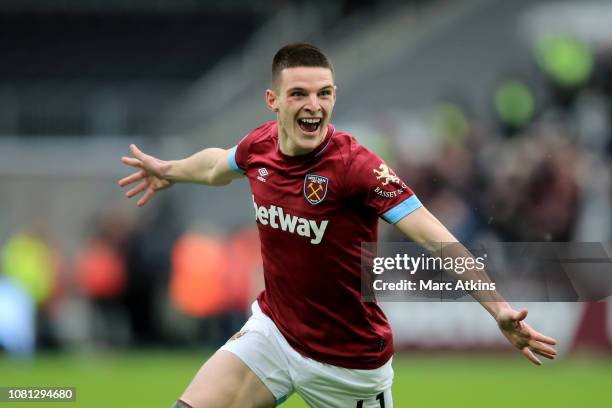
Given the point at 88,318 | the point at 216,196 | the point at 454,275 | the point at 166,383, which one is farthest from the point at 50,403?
the point at 216,196

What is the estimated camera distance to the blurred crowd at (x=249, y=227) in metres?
14.2

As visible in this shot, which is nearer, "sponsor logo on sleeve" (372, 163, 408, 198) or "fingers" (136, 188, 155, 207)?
"sponsor logo on sleeve" (372, 163, 408, 198)

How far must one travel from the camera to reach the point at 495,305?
244 inches

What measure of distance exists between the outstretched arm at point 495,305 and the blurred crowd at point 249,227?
7.37 meters

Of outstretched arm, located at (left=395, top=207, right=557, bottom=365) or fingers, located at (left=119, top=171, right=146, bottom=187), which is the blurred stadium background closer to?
fingers, located at (left=119, top=171, right=146, bottom=187)

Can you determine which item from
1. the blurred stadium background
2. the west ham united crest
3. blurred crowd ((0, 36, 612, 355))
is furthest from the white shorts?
blurred crowd ((0, 36, 612, 355))

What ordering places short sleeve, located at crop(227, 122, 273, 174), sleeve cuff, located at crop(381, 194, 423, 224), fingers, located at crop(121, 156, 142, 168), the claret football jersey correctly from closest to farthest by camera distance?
sleeve cuff, located at crop(381, 194, 423, 224) → the claret football jersey → short sleeve, located at crop(227, 122, 273, 174) → fingers, located at crop(121, 156, 142, 168)

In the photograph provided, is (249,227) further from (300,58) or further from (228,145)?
(300,58)

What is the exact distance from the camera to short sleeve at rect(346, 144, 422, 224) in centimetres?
651

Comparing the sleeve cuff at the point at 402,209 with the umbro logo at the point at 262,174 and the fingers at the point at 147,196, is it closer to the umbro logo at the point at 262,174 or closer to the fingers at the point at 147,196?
the umbro logo at the point at 262,174

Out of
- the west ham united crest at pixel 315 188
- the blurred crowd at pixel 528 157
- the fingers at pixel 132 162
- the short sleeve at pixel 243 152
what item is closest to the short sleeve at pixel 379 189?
the west ham united crest at pixel 315 188

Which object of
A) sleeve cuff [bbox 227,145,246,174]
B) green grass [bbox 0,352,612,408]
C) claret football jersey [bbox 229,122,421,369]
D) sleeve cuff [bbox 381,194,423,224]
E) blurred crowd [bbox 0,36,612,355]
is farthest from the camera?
blurred crowd [bbox 0,36,612,355]

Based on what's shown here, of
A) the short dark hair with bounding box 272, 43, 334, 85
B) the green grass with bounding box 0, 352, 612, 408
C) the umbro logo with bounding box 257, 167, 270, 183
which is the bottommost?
the green grass with bounding box 0, 352, 612, 408

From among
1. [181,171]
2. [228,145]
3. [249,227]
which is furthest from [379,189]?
[228,145]
